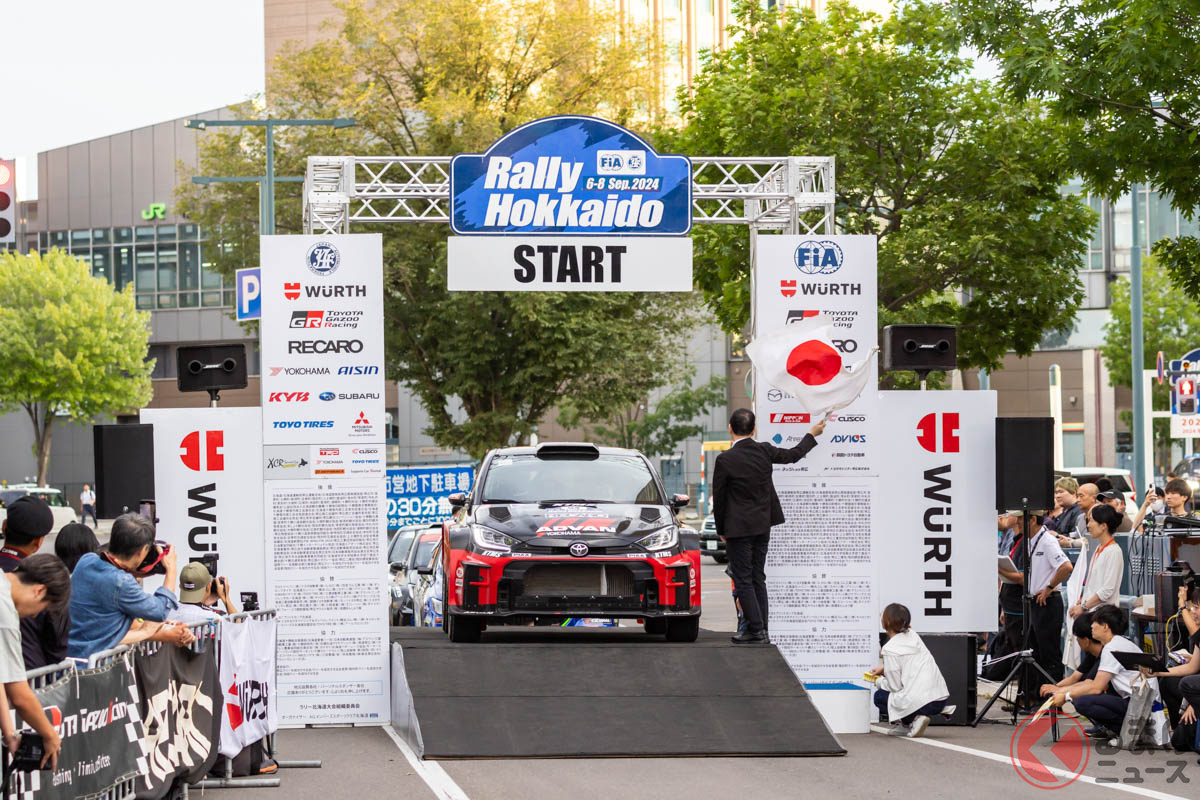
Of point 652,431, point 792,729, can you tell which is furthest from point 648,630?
point 652,431

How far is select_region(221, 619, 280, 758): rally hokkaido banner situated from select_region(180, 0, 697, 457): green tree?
24.2 meters

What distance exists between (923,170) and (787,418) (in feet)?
48.9

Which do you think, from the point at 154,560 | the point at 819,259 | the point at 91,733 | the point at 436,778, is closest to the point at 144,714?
the point at 91,733

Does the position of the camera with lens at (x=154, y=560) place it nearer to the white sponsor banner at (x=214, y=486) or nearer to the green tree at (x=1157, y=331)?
the white sponsor banner at (x=214, y=486)

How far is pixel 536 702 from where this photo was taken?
10680 millimetres

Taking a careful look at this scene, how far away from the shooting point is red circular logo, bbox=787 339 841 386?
11.9 m

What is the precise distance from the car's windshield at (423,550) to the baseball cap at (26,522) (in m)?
10.9

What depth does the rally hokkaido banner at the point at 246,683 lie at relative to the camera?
29.7ft

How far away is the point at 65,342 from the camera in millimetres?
61188

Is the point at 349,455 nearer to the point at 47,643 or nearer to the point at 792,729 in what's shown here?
the point at 792,729

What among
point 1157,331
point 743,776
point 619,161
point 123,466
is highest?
point 1157,331

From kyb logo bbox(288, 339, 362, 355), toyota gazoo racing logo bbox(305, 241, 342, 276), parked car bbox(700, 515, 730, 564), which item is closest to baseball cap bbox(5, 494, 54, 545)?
kyb logo bbox(288, 339, 362, 355)

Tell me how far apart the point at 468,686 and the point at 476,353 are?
79.3ft

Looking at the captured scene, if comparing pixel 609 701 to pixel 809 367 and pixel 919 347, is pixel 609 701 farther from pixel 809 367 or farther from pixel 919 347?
pixel 919 347
